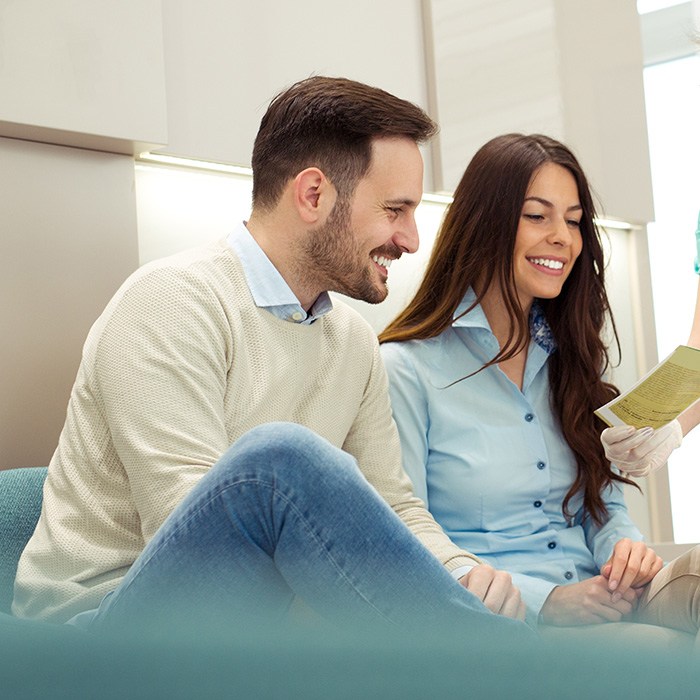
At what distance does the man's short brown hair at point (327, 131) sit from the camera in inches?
69.2

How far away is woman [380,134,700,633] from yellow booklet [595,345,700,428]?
0.98 ft

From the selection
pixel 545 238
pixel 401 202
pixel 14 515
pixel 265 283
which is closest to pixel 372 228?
pixel 401 202

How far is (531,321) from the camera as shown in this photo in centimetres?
217

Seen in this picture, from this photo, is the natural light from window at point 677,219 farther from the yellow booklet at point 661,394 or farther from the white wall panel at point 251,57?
the yellow booklet at point 661,394

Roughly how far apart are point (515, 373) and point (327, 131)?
63cm

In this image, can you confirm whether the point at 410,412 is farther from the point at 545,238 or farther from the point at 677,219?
the point at 677,219

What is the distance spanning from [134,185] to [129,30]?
309mm

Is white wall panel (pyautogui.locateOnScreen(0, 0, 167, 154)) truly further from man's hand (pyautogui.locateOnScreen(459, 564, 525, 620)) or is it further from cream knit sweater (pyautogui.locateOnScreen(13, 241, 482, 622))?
man's hand (pyautogui.locateOnScreen(459, 564, 525, 620))

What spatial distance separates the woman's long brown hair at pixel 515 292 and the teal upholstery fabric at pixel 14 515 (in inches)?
28.7

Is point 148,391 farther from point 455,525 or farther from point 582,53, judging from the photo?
point 582,53

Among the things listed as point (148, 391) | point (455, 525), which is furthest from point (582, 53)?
point (148, 391)

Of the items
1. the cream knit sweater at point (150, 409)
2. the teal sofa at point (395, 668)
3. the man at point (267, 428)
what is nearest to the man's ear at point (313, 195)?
the man at point (267, 428)

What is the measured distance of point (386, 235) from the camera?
1.79 meters

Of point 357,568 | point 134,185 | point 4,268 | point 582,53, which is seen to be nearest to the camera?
point 357,568
